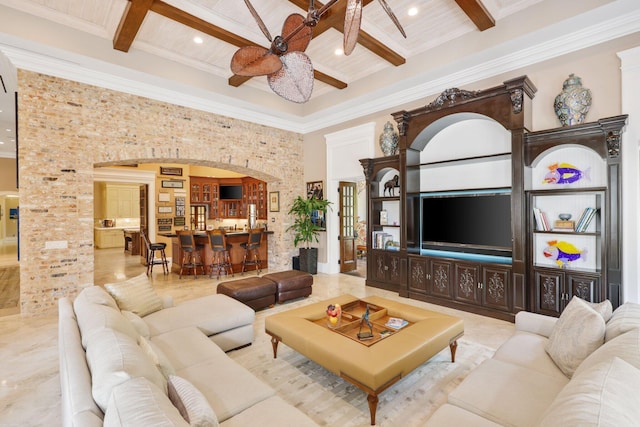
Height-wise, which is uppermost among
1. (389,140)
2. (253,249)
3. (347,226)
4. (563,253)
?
(389,140)

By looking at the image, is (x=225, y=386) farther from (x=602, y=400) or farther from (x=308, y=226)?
(x=308, y=226)

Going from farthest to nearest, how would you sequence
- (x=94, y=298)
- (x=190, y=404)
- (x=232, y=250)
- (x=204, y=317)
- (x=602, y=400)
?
1. (x=232, y=250)
2. (x=204, y=317)
3. (x=94, y=298)
4. (x=190, y=404)
5. (x=602, y=400)

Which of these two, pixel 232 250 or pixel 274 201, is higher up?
pixel 274 201

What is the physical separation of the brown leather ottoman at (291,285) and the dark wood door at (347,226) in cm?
248

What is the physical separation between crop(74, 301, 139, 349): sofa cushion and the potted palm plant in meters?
5.42

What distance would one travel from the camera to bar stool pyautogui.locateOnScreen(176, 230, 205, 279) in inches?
274

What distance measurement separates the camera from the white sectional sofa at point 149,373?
3.62 feet

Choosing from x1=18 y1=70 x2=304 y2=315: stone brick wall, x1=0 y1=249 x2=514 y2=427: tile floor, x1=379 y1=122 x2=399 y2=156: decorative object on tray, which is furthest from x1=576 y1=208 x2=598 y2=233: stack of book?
x1=18 y1=70 x2=304 y2=315: stone brick wall

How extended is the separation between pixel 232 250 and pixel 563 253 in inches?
254

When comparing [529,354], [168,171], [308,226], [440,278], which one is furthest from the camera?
[168,171]

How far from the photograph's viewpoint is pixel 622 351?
4.75 ft

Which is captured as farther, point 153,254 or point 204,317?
point 153,254

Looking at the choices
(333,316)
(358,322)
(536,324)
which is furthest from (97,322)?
(536,324)

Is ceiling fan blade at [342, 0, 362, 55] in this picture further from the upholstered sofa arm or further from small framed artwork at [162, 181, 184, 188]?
small framed artwork at [162, 181, 184, 188]
